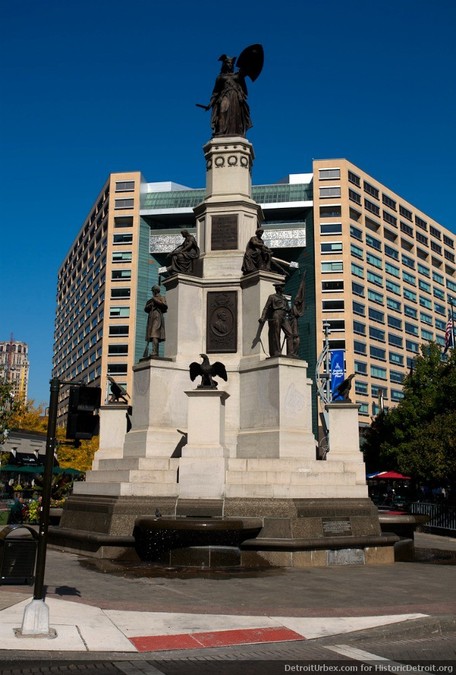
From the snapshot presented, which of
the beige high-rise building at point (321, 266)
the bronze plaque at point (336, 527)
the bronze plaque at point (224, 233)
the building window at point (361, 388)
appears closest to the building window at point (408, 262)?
the beige high-rise building at point (321, 266)

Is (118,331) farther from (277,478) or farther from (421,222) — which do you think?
(277,478)

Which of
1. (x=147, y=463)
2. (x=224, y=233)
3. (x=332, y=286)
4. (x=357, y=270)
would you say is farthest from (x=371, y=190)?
(x=147, y=463)

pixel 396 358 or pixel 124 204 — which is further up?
pixel 124 204

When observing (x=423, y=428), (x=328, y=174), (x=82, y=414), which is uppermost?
(x=328, y=174)

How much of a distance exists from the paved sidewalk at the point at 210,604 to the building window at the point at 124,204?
329 feet

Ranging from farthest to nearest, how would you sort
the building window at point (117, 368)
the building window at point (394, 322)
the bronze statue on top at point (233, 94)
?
the building window at point (394, 322)
the building window at point (117, 368)
the bronze statue on top at point (233, 94)

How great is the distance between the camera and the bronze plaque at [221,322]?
828 inches

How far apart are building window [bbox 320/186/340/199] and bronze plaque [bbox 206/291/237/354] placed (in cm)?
8657

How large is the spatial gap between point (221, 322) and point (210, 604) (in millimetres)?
12174

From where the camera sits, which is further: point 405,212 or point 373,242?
point 405,212

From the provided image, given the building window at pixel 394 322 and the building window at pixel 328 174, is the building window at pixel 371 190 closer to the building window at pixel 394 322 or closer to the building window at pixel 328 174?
the building window at pixel 328 174

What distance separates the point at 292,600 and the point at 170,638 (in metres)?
3.00

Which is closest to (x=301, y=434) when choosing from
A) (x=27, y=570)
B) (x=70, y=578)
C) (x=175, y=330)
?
(x=175, y=330)

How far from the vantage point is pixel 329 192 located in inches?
4104
